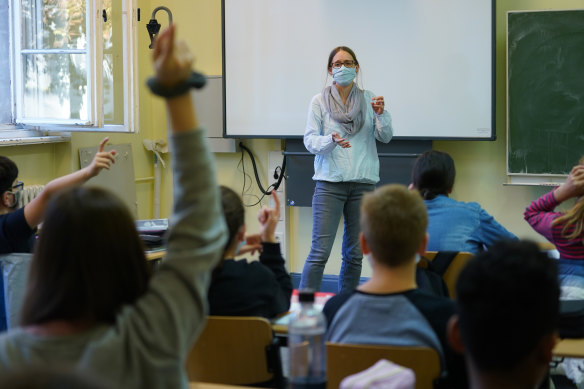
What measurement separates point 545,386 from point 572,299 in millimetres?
330

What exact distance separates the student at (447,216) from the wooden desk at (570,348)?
→ 69 centimetres

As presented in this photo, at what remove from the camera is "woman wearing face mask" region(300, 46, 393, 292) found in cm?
402

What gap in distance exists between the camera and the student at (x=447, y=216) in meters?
2.77

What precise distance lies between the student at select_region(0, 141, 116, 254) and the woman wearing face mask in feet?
5.56

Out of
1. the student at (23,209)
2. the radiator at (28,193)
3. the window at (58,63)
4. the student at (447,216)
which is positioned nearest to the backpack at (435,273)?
the student at (447,216)

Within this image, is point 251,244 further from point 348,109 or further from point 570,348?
point 348,109

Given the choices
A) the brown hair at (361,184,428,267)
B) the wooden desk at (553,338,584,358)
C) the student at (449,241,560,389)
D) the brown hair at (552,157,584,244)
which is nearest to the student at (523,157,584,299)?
the brown hair at (552,157,584,244)

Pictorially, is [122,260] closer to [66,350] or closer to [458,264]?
[66,350]

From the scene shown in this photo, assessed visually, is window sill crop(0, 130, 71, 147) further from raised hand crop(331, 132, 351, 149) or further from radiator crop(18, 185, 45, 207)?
raised hand crop(331, 132, 351, 149)

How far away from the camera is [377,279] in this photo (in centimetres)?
180

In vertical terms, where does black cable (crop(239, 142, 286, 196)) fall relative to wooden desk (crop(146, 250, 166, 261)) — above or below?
above

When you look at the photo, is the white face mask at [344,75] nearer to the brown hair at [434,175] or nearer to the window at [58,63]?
the brown hair at [434,175]

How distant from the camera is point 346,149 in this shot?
13.2 feet

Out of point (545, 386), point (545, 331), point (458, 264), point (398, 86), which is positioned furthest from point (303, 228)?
point (545, 331)
